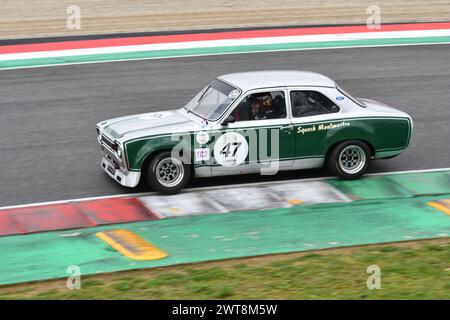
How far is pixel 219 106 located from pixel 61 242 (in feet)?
10.9

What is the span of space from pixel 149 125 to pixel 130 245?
7.99ft

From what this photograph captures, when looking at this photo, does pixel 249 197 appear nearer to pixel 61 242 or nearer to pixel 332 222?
pixel 332 222

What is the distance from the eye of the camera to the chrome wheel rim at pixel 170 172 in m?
12.8

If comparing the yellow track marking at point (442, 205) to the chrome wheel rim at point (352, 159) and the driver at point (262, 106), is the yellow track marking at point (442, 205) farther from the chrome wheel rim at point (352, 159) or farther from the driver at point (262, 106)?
the driver at point (262, 106)

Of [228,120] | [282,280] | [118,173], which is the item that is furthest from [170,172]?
[282,280]

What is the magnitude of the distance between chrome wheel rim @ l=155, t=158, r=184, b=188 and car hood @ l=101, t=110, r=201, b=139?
1.54 ft

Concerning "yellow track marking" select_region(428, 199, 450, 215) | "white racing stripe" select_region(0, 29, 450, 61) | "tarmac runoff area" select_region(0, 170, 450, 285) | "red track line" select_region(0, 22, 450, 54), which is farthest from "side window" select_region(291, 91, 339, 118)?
"red track line" select_region(0, 22, 450, 54)

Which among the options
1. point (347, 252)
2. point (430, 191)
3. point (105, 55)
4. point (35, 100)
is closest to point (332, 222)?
point (347, 252)

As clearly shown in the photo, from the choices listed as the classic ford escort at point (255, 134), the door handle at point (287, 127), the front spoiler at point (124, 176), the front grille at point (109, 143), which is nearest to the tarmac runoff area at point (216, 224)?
the front spoiler at point (124, 176)

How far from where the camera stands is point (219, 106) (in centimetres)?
1308

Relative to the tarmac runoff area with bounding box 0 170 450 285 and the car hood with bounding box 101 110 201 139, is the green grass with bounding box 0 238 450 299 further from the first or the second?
the car hood with bounding box 101 110 201 139

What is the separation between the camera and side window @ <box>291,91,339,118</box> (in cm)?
1323

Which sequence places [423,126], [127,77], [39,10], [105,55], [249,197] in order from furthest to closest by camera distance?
[39,10] → [105,55] → [127,77] → [423,126] → [249,197]

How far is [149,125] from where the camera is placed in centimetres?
1291
